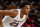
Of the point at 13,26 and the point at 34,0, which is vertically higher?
the point at 34,0

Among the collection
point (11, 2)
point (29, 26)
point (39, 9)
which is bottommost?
point (29, 26)

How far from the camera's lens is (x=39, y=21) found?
140 centimetres

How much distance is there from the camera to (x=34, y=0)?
4.83 feet

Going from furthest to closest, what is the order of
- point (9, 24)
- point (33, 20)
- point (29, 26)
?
point (33, 20), point (29, 26), point (9, 24)

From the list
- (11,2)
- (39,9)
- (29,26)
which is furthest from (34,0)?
(29,26)

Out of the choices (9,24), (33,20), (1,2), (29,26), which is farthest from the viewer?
(1,2)

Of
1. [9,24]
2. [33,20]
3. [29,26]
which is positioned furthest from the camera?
[33,20]

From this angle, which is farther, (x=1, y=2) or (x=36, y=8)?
(x=1, y=2)

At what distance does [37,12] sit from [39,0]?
9.1 inches

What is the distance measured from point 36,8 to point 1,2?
702mm

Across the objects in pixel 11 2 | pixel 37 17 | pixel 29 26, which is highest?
pixel 11 2

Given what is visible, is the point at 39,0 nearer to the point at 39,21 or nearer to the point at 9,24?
the point at 39,21

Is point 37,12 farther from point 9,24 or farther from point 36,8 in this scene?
point 9,24

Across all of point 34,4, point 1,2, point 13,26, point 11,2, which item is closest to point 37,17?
point 34,4
